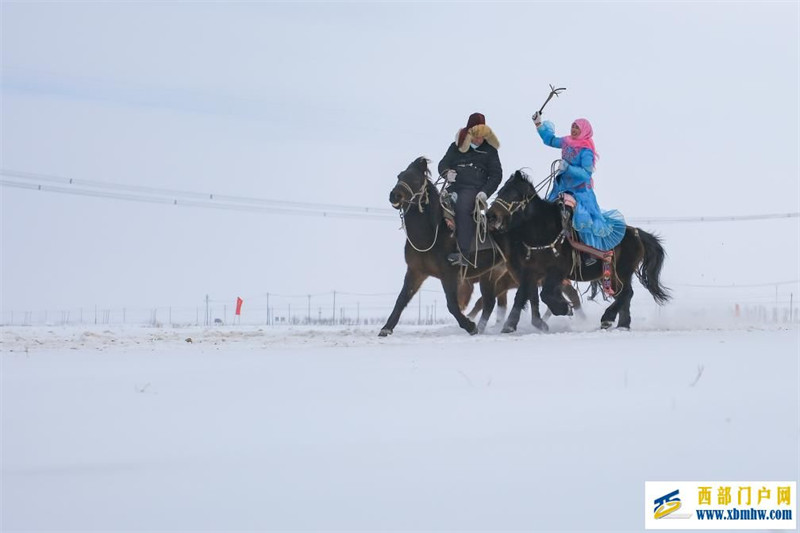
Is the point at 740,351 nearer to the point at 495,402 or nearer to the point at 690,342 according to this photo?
the point at 690,342

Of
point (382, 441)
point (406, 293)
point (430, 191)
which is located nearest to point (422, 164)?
point (430, 191)

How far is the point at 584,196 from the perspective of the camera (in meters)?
11.8

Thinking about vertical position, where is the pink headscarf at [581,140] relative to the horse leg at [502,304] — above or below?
above

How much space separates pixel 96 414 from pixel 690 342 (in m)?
5.87

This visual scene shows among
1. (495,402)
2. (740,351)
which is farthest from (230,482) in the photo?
(740,351)

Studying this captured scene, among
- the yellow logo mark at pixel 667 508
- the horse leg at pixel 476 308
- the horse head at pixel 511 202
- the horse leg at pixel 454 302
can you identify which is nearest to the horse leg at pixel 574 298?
the horse leg at pixel 476 308

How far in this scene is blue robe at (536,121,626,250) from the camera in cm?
1170

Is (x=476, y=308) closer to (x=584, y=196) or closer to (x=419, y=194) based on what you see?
(x=584, y=196)

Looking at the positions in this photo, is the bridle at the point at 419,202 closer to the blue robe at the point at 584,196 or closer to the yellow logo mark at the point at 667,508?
the blue robe at the point at 584,196

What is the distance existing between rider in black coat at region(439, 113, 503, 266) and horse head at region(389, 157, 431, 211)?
0.37m

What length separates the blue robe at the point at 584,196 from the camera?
11703 mm

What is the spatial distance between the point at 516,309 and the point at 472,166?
1811 millimetres

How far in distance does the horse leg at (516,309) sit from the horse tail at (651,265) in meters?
2.34

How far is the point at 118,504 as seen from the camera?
3152 millimetres
